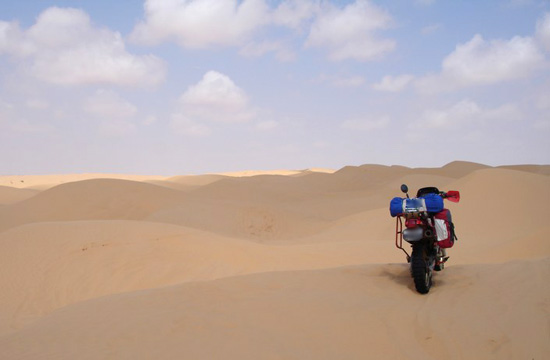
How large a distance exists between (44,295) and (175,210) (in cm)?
1151

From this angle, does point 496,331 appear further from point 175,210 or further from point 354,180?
point 354,180

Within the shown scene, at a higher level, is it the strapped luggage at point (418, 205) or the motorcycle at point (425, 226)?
the strapped luggage at point (418, 205)

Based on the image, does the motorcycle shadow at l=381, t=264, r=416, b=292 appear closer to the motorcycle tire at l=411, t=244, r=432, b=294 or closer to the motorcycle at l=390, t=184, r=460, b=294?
the motorcycle tire at l=411, t=244, r=432, b=294

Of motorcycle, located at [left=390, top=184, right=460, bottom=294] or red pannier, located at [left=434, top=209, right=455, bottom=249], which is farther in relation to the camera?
red pannier, located at [left=434, top=209, right=455, bottom=249]

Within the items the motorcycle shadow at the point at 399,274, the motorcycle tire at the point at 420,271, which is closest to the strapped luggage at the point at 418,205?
the motorcycle tire at the point at 420,271

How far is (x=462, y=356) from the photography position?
3732 mm

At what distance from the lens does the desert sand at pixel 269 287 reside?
13.1 ft

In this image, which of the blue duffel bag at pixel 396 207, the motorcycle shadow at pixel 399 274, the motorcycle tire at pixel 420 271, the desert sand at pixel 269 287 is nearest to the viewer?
the desert sand at pixel 269 287

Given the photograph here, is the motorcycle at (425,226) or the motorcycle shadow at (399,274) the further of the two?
the motorcycle shadow at (399,274)

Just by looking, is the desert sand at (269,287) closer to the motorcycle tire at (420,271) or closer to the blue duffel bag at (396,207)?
the motorcycle tire at (420,271)

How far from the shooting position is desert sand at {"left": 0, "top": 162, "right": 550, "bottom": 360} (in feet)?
13.1

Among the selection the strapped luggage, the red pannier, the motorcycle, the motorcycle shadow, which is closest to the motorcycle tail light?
the motorcycle

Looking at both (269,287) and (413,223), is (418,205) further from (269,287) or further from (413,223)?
(269,287)

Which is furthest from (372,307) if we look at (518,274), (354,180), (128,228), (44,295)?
(354,180)
